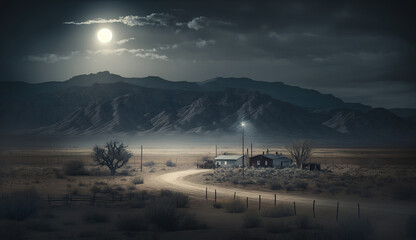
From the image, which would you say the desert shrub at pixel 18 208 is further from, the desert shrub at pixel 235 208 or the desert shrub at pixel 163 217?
the desert shrub at pixel 235 208

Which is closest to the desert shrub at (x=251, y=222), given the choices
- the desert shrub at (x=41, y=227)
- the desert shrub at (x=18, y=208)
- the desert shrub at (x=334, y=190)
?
the desert shrub at (x=41, y=227)

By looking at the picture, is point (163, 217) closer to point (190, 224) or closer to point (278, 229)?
point (190, 224)

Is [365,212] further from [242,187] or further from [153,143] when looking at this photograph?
[153,143]

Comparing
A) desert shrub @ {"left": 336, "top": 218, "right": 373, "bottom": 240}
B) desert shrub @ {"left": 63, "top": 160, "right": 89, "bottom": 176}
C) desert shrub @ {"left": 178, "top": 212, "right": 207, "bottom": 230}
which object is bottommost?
desert shrub @ {"left": 178, "top": 212, "right": 207, "bottom": 230}

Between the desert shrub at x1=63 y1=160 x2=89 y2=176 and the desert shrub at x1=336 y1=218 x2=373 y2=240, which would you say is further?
the desert shrub at x1=63 y1=160 x2=89 y2=176

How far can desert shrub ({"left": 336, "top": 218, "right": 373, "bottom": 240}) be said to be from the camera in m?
17.2

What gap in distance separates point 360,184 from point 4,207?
34948 mm

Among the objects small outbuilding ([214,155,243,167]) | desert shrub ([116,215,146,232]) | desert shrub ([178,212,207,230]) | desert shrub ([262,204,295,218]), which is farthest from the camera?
small outbuilding ([214,155,243,167])

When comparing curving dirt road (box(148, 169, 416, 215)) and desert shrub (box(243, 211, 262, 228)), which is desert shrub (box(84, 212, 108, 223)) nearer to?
desert shrub (box(243, 211, 262, 228))

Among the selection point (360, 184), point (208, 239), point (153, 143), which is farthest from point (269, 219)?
point (153, 143)

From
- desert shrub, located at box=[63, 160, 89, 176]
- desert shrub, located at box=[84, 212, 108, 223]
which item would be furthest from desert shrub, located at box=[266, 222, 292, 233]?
desert shrub, located at box=[63, 160, 89, 176]

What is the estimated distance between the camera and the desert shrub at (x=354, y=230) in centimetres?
1717

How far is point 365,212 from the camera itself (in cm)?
2659

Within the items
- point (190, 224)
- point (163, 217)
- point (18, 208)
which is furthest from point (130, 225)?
point (18, 208)
